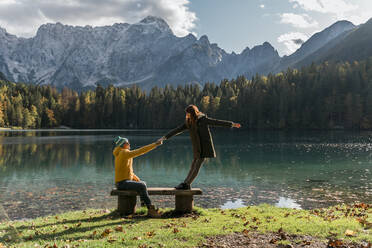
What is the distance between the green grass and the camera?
9.10m

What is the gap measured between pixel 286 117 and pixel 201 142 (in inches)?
5767

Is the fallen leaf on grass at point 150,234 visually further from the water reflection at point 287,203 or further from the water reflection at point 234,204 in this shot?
the water reflection at point 287,203

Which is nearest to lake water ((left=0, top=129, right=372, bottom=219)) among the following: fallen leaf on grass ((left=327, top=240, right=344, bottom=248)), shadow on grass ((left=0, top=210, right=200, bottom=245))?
shadow on grass ((left=0, top=210, right=200, bottom=245))

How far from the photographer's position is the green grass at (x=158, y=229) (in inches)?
Result: 358

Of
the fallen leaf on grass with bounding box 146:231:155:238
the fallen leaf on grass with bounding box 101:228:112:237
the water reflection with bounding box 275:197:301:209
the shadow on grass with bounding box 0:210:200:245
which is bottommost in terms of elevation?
the water reflection with bounding box 275:197:301:209

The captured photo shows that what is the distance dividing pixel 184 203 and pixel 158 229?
265cm

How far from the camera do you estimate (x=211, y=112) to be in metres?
172

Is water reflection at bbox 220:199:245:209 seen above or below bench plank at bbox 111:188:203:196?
below

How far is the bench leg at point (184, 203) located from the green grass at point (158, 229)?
1.70ft

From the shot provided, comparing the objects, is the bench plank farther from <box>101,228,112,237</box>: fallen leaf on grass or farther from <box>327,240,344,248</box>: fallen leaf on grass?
<box>327,240,344,248</box>: fallen leaf on grass

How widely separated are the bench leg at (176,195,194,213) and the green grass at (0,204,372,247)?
0.52 meters

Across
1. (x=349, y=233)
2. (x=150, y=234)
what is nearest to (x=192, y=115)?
(x=150, y=234)

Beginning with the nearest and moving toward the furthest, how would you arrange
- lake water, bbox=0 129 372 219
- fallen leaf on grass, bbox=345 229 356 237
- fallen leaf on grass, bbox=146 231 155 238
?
fallen leaf on grass, bbox=345 229 356 237 → fallen leaf on grass, bbox=146 231 155 238 → lake water, bbox=0 129 372 219

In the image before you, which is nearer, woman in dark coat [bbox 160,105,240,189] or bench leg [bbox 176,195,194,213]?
woman in dark coat [bbox 160,105,240,189]
